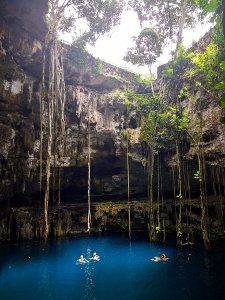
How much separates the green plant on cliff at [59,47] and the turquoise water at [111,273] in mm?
3457

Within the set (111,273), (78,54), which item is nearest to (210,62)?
(78,54)

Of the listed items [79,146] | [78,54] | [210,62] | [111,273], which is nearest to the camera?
[111,273]

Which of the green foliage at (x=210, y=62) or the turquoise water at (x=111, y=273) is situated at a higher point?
the green foliage at (x=210, y=62)

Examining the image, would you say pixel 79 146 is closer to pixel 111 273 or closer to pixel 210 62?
pixel 111 273

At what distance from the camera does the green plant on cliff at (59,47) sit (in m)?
12.5

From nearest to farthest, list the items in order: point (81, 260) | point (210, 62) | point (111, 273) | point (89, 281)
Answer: point (89, 281), point (111, 273), point (81, 260), point (210, 62)

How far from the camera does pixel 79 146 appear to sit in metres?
14.7

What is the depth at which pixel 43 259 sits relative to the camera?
1093cm

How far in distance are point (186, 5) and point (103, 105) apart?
745cm

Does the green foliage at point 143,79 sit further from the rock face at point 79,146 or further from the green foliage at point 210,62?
the green foliage at point 210,62

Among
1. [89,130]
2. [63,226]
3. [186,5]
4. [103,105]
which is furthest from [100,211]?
[186,5]

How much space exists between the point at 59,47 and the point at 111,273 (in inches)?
395

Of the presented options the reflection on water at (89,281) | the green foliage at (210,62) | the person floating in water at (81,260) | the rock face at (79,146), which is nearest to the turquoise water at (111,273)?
the reflection on water at (89,281)

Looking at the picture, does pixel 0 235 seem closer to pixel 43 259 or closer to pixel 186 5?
pixel 43 259
